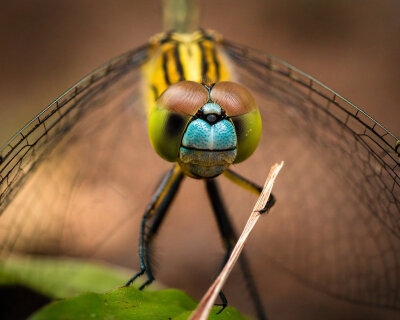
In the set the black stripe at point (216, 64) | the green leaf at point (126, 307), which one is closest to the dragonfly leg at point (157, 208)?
the green leaf at point (126, 307)

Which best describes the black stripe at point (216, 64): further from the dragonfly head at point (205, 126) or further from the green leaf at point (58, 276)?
the green leaf at point (58, 276)

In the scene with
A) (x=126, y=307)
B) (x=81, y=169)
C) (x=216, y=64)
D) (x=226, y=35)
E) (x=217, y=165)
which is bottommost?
(x=126, y=307)

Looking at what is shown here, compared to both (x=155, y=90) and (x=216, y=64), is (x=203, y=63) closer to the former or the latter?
(x=216, y=64)

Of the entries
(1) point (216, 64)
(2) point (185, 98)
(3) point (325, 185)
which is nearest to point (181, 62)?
(1) point (216, 64)

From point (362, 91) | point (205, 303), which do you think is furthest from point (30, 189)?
point (362, 91)

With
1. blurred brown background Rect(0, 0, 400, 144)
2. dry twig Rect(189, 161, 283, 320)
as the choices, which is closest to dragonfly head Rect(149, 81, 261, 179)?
dry twig Rect(189, 161, 283, 320)

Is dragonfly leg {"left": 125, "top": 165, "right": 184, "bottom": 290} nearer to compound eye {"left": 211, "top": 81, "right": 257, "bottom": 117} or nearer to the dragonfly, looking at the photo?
the dragonfly

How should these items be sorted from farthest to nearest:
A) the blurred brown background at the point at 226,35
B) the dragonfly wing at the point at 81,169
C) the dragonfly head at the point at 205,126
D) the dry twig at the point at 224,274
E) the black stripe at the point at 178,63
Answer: the blurred brown background at the point at 226,35, the black stripe at the point at 178,63, the dragonfly wing at the point at 81,169, the dragonfly head at the point at 205,126, the dry twig at the point at 224,274
